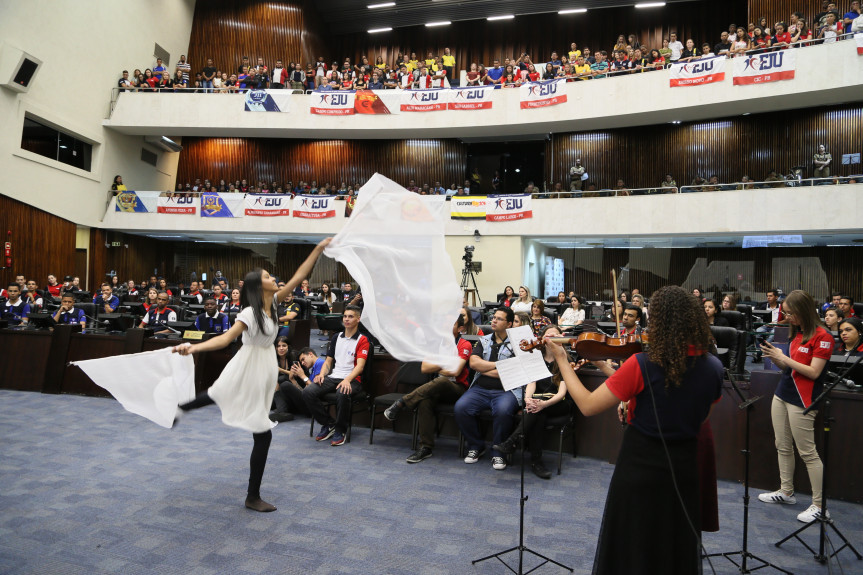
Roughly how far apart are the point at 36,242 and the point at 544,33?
18660 millimetres

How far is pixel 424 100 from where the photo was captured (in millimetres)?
17016

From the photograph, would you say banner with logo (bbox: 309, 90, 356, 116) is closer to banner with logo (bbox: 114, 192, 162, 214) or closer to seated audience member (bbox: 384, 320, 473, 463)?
banner with logo (bbox: 114, 192, 162, 214)

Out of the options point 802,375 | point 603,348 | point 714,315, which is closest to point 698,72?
point 714,315

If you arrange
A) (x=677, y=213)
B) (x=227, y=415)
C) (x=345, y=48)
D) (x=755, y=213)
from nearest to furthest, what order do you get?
(x=227, y=415)
(x=755, y=213)
(x=677, y=213)
(x=345, y=48)

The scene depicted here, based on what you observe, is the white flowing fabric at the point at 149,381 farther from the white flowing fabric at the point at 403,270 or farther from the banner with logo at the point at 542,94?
the banner with logo at the point at 542,94

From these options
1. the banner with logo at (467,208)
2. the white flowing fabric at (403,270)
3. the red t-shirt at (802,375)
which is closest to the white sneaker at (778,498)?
the red t-shirt at (802,375)

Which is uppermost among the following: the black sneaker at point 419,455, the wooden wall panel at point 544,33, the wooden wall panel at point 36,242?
the wooden wall panel at point 544,33

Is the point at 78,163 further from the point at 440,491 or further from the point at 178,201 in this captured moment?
the point at 440,491

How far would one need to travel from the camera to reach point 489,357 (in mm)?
5457

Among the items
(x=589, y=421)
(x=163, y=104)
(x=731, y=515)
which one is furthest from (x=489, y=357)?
(x=163, y=104)

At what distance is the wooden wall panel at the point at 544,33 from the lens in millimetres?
19281

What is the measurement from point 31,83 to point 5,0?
2.03 meters

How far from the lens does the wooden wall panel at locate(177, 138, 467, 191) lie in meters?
20.5

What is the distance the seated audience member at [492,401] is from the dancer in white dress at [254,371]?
194 cm
